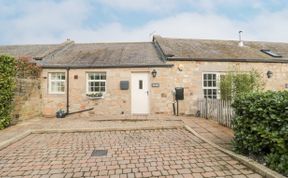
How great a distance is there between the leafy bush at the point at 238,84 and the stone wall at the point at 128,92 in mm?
1383

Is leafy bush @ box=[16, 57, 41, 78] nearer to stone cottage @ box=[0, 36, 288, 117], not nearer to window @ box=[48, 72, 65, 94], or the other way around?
stone cottage @ box=[0, 36, 288, 117]

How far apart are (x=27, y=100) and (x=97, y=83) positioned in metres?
3.48

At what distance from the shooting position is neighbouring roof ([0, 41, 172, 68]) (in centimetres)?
1147

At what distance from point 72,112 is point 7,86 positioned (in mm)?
4019

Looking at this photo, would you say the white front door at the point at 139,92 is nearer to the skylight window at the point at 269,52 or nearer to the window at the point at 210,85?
the window at the point at 210,85

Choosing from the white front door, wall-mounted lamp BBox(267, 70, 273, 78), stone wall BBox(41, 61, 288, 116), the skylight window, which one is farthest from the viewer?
the skylight window

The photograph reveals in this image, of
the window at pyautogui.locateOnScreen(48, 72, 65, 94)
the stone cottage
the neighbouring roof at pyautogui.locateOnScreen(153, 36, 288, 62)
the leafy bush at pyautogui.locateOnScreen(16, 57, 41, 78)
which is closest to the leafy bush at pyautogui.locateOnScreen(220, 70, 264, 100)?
the stone cottage

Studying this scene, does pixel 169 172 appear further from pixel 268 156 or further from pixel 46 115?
pixel 46 115

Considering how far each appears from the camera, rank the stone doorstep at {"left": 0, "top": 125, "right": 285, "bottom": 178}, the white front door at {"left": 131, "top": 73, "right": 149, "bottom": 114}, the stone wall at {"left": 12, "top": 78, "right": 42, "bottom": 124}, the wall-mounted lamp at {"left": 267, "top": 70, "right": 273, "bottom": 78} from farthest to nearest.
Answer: the wall-mounted lamp at {"left": 267, "top": 70, "right": 273, "bottom": 78}, the white front door at {"left": 131, "top": 73, "right": 149, "bottom": 114}, the stone wall at {"left": 12, "top": 78, "right": 42, "bottom": 124}, the stone doorstep at {"left": 0, "top": 125, "right": 285, "bottom": 178}

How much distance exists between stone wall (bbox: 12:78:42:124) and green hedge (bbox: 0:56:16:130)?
634mm

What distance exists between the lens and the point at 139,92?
1145cm

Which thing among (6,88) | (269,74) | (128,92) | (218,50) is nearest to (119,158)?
(6,88)

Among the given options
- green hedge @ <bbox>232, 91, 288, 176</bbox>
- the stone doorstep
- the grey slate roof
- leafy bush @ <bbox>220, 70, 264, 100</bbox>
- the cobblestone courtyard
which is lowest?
the cobblestone courtyard

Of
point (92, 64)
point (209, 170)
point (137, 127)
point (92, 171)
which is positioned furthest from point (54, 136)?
point (92, 64)
